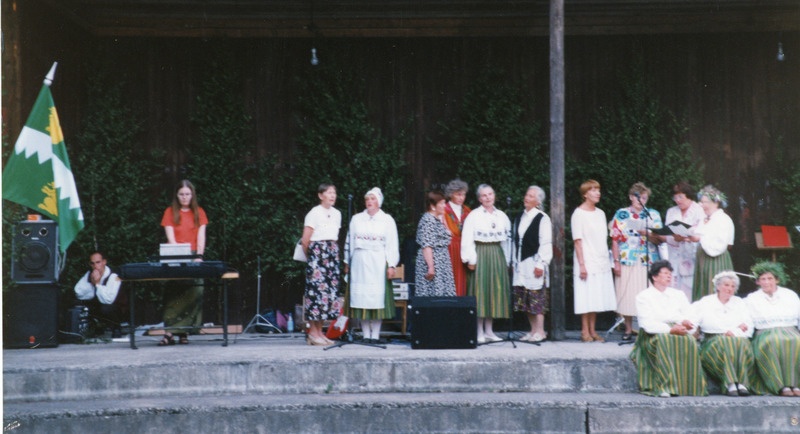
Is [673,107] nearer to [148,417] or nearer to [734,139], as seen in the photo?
[734,139]

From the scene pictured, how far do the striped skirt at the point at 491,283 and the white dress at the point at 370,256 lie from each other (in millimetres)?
868

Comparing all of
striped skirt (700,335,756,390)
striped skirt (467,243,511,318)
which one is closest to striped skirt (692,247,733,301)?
striped skirt (700,335,756,390)

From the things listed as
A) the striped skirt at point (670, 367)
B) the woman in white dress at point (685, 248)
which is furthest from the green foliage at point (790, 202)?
the striped skirt at point (670, 367)

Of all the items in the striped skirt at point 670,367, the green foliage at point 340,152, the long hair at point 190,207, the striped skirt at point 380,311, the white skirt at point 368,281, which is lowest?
the striped skirt at point 670,367

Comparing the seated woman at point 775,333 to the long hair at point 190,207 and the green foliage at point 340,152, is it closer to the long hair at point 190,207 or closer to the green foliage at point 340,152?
the green foliage at point 340,152

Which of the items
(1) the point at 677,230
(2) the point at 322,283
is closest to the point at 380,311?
(2) the point at 322,283

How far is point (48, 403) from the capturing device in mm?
6922

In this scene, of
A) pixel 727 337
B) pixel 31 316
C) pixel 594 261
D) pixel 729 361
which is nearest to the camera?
pixel 729 361

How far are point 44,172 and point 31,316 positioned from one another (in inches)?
57.5

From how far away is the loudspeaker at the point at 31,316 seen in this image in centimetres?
849

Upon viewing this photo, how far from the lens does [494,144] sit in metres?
11.4

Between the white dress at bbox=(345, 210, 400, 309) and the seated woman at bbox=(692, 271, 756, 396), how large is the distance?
298 cm

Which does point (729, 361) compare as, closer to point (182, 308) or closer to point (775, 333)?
point (775, 333)

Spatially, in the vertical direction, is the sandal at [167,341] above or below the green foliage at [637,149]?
below
